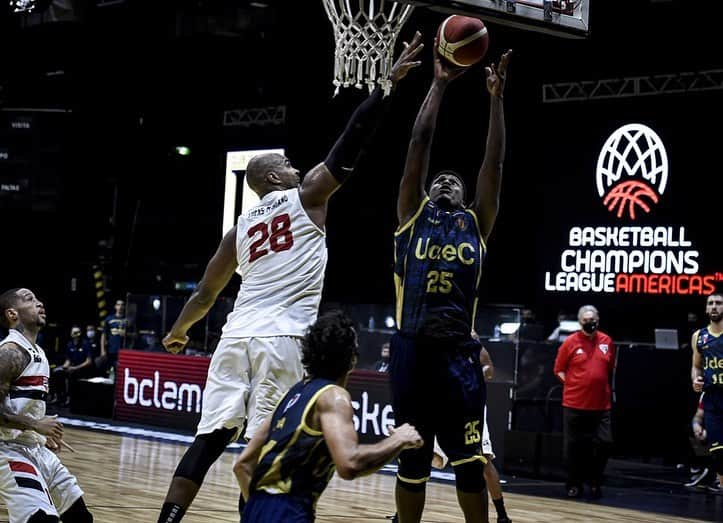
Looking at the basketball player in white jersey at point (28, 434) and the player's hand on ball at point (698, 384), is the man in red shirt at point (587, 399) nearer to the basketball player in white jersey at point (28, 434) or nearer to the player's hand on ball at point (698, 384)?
the player's hand on ball at point (698, 384)

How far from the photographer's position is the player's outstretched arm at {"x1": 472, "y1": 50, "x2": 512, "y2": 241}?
560cm

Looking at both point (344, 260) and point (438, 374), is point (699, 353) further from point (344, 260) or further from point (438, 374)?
point (344, 260)

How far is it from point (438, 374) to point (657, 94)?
11.0 m

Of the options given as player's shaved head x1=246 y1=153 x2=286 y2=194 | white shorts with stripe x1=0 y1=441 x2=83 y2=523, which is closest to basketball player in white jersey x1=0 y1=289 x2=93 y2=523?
white shorts with stripe x1=0 y1=441 x2=83 y2=523

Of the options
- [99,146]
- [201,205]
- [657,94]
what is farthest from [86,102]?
[657,94]

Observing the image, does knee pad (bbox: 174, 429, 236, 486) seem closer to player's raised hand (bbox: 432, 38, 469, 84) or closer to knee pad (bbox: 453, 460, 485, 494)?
knee pad (bbox: 453, 460, 485, 494)

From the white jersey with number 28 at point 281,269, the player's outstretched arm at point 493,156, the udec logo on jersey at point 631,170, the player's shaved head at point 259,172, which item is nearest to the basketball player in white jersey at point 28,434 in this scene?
the white jersey with number 28 at point 281,269

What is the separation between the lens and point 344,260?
21125mm

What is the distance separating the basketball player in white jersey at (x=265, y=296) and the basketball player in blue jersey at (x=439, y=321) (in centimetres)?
41

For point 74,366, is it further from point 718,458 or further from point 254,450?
point 254,450

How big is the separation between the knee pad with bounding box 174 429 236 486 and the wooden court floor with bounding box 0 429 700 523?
2.24 meters

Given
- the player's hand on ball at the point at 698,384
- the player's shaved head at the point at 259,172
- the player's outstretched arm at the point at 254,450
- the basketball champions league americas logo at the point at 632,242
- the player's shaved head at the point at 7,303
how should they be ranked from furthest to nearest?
the basketball champions league americas logo at the point at 632,242
the player's hand on ball at the point at 698,384
the player's shaved head at the point at 7,303
the player's shaved head at the point at 259,172
the player's outstretched arm at the point at 254,450

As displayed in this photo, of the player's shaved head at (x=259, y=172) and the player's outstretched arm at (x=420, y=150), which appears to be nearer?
the player's outstretched arm at (x=420, y=150)

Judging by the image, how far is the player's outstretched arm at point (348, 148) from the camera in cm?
533
